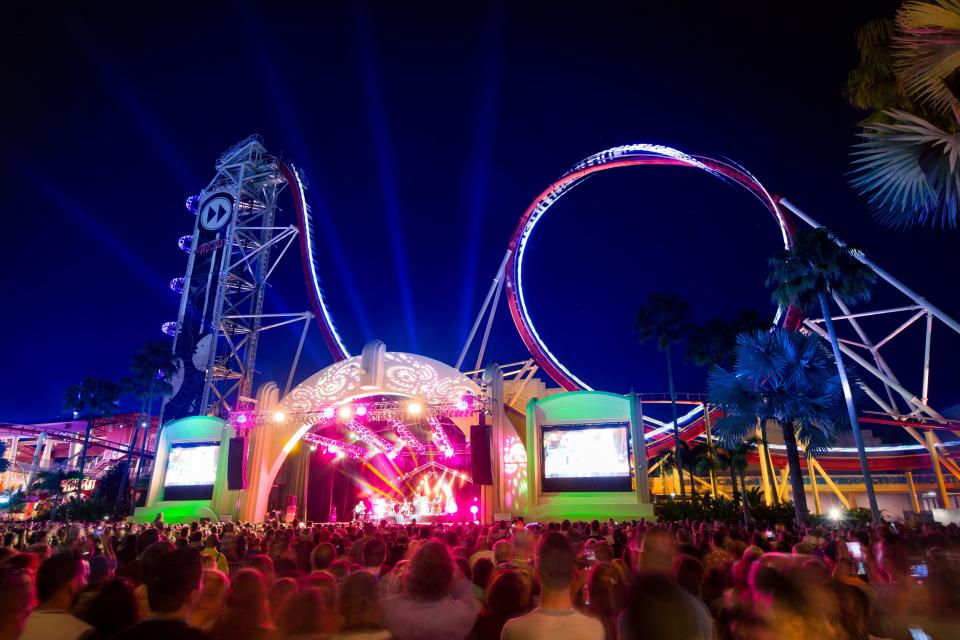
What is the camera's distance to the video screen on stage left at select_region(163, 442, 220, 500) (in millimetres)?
29562

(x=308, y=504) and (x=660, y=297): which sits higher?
(x=660, y=297)

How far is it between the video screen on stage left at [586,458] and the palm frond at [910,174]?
16.2 meters

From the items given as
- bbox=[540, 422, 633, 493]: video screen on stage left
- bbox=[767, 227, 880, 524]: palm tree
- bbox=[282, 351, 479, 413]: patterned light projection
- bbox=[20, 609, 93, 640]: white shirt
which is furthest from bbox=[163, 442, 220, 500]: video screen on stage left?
bbox=[20, 609, 93, 640]: white shirt

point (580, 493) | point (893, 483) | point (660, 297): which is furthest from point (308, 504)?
point (893, 483)

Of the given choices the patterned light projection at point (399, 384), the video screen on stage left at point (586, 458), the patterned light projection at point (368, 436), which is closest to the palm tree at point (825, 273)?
the video screen on stage left at point (586, 458)

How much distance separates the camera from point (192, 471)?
98.4 ft

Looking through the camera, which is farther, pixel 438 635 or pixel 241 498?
pixel 241 498

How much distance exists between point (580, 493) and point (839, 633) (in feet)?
67.6

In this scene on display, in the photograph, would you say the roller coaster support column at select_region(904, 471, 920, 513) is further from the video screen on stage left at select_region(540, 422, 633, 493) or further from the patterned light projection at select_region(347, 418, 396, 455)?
the patterned light projection at select_region(347, 418, 396, 455)

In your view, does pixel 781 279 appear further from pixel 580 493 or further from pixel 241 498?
pixel 241 498

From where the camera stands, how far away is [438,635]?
337cm

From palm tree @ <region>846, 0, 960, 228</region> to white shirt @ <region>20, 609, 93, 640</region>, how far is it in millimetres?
9305

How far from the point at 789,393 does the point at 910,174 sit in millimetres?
12683

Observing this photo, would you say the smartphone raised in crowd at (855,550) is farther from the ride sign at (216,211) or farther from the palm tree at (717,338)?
the ride sign at (216,211)
